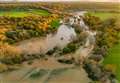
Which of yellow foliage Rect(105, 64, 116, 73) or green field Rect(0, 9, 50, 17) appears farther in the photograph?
green field Rect(0, 9, 50, 17)

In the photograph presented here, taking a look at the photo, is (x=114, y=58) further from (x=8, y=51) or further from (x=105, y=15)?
(x=8, y=51)

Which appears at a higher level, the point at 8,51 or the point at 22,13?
the point at 22,13

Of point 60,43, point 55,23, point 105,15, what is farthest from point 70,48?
point 105,15

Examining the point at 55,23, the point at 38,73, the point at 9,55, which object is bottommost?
the point at 38,73

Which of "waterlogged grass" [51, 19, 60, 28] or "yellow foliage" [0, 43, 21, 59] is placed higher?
"waterlogged grass" [51, 19, 60, 28]

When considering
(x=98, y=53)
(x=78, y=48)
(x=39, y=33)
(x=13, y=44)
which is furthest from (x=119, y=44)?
(x=13, y=44)

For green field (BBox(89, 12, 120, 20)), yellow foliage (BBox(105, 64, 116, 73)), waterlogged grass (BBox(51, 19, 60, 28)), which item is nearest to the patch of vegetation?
waterlogged grass (BBox(51, 19, 60, 28))

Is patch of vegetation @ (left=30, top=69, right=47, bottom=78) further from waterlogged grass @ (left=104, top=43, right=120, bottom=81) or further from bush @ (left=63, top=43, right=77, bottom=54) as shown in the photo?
waterlogged grass @ (left=104, top=43, right=120, bottom=81)

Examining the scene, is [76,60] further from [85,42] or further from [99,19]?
[99,19]

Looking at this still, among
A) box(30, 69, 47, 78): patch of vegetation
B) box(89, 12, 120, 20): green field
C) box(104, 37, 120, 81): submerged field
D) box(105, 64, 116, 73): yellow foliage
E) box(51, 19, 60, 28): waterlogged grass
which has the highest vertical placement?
box(89, 12, 120, 20): green field

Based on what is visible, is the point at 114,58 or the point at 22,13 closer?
the point at 114,58

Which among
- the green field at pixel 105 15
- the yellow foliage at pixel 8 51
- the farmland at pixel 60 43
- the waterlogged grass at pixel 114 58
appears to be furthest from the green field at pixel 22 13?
the waterlogged grass at pixel 114 58
